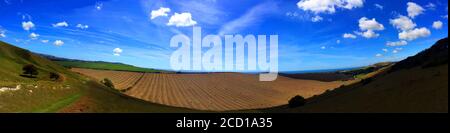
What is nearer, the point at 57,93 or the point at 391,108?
the point at 391,108
